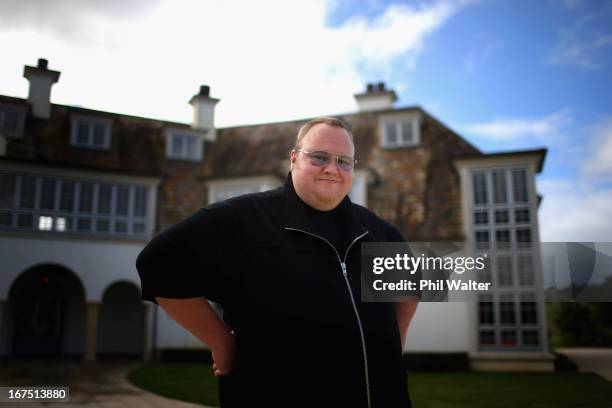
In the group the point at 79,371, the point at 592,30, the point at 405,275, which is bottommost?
the point at 79,371

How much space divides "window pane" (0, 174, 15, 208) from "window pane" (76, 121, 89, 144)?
1368 mm

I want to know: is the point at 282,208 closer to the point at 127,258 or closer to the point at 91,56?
the point at 91,56

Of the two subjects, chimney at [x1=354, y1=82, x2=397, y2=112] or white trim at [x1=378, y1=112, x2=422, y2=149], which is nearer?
white trim at [x1=378, y1=112, x2=422, y2=149]

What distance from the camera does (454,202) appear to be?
1319cm

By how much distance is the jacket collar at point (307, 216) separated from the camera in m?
1.90

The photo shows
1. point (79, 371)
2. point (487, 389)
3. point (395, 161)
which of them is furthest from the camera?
point (395, 161)

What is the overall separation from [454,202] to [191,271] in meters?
12.3

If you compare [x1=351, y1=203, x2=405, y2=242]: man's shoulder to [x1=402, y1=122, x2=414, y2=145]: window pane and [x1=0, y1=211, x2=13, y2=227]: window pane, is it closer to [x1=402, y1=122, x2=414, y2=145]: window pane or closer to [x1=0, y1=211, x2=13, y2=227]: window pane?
[x1=0, y1=211, x2=13, y2=227]: window pane

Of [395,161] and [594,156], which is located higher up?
[395,161]

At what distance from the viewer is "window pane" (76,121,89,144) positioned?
27.1 ft

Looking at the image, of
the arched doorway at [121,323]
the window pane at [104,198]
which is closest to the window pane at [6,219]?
the window pane at [104,198]

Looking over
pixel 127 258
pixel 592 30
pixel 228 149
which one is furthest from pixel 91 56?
pixel 228 149

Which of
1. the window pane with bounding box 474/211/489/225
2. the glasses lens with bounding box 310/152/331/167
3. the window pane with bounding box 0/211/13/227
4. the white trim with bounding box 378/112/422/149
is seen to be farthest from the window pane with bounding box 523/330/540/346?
the glasses lens with bounding box 310/152/331/167

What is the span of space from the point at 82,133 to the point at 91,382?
14.7 ft
